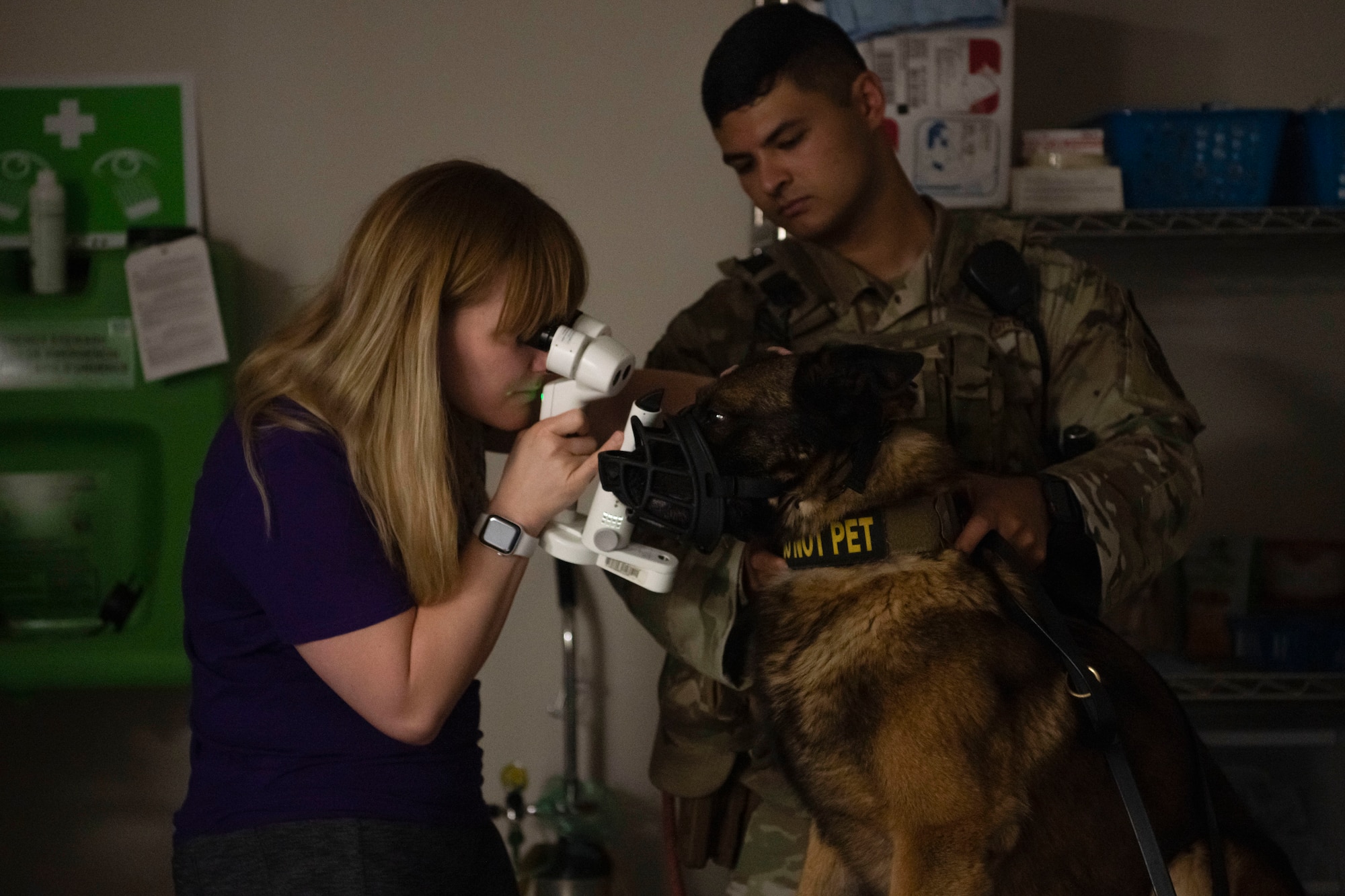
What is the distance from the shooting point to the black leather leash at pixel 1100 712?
Answer: 112 centimetres

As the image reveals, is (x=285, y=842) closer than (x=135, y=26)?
Yes

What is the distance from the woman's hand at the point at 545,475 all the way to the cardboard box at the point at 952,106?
3.77 feet

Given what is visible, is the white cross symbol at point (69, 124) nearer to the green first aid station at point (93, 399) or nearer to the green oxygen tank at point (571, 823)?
the green first aid station at point (93, 399)

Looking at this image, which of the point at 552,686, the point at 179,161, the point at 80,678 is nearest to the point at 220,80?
the point at 179,161

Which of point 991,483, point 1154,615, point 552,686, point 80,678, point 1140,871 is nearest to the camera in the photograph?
point 1140,871

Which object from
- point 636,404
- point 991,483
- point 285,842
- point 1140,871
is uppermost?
point 636,404

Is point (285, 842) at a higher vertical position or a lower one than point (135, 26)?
lower

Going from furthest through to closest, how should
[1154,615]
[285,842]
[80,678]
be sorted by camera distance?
1. [1154,615]
2. [80,678]
3. [285,842]

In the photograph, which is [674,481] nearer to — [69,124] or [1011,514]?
[1011,514]

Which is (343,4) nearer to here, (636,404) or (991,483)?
(636,404)

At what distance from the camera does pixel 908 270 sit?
5.57ft

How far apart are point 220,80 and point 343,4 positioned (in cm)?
30

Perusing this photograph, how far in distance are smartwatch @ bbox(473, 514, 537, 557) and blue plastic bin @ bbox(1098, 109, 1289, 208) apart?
61.3 inches

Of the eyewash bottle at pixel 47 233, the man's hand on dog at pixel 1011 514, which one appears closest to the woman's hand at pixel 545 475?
the man's hand on dog at pixel 1011 514
